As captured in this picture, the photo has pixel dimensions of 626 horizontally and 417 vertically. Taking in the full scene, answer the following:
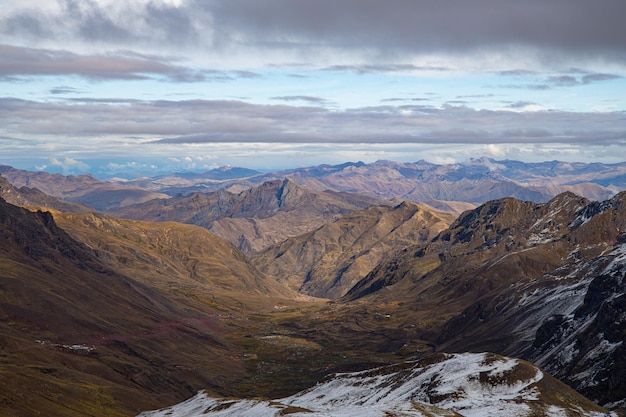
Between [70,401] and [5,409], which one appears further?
[70,401]

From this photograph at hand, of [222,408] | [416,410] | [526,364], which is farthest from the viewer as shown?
[222,408]

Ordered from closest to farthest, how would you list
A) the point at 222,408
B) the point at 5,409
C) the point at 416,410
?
the point at 416,410 → the point at 5,409 → the point at 222,408

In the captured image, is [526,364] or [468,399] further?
[526,364]

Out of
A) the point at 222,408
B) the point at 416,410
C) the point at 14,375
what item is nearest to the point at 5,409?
the point at 14,375

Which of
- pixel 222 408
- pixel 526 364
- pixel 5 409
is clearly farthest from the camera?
pixel 222 408

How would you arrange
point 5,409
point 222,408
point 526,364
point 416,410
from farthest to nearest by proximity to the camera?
1. point 222,408
2. point 526,364
3. point 5,409
4. point 416,410

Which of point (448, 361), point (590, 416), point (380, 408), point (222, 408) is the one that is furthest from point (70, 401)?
point (590, 416)

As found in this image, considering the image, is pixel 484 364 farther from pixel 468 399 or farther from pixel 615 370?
pixel 615 370

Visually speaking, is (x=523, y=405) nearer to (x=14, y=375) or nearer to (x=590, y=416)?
(x=590, y=416)

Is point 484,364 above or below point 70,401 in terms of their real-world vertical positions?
above
